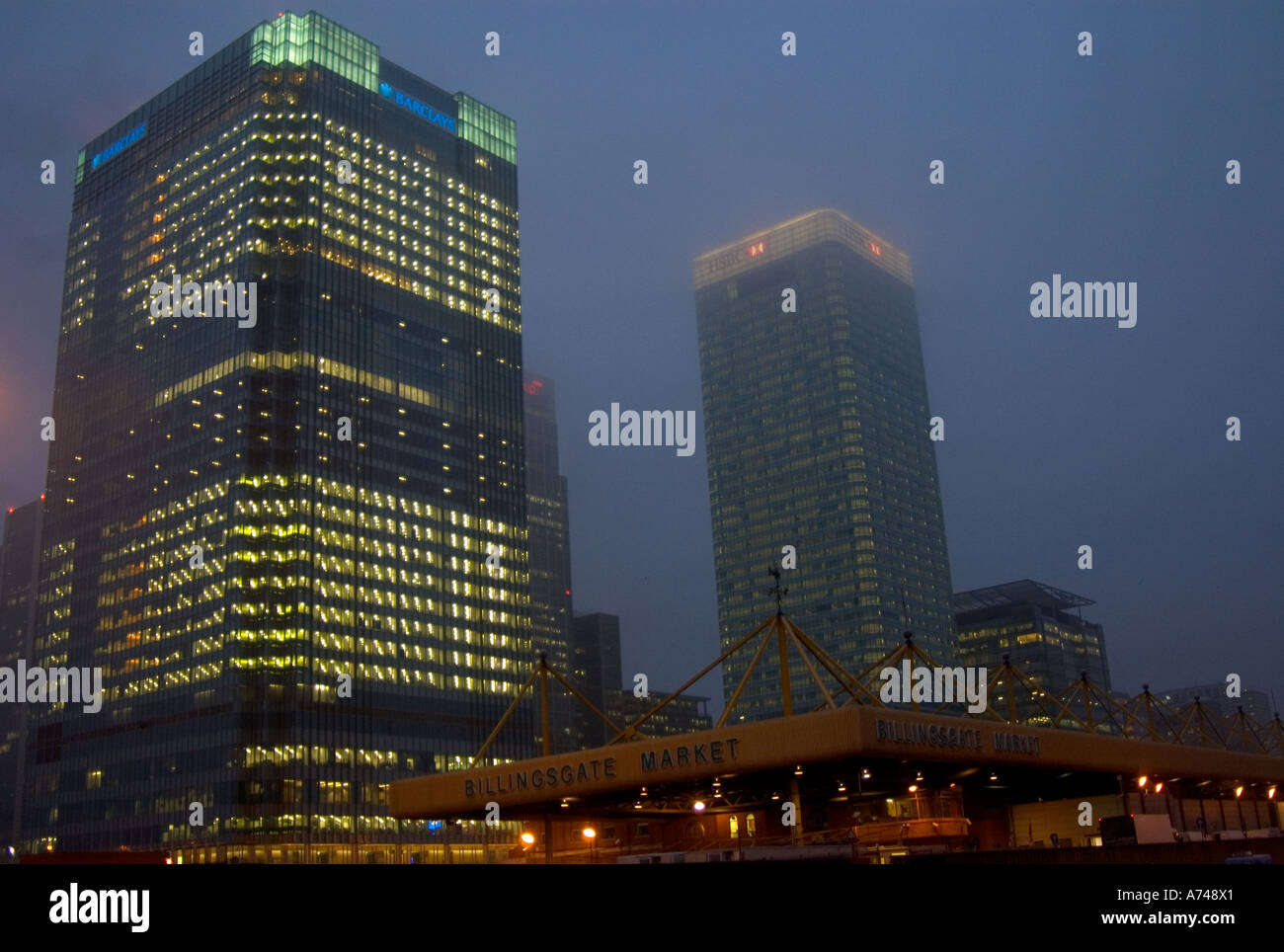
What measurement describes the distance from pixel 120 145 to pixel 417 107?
43259mm

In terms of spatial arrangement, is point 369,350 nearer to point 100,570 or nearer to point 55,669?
point 100,570

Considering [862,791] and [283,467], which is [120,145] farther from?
[862,791]

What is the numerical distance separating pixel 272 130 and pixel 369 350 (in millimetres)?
30706

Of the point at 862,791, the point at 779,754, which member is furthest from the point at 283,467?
the point at 779,754

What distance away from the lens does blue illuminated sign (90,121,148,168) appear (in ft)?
563

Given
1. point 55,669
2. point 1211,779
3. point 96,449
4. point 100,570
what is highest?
point 96,449

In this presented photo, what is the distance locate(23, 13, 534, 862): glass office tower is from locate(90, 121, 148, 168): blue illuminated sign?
2.31ft

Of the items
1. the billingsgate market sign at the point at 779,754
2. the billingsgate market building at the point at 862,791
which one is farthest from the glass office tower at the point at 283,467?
the billingsgate market sign at the point at 779,754

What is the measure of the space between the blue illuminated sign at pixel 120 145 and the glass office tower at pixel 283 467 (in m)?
0.70

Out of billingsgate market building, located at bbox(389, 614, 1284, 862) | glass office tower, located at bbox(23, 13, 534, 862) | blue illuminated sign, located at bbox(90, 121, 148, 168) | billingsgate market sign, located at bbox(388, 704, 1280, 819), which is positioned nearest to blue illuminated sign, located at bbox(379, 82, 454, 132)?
glass office tower, located at bbox(23, 13, 534, 862)

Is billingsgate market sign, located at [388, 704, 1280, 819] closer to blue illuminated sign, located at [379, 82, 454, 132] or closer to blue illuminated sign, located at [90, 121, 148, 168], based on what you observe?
blue illuminated sign, located at [379, 82, 454, 132]
